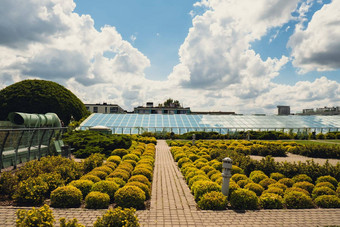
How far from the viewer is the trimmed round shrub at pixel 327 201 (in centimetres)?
815

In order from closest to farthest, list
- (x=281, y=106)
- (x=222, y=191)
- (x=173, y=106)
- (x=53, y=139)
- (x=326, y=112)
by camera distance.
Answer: (x=222, y=191), (x=53, y=139), (x=281, y=106), (x=326, y=112), (x=173, y=106)

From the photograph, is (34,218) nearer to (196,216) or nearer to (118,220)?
(118,220)

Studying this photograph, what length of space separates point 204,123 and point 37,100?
34413 millimetres

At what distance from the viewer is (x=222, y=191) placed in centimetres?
860

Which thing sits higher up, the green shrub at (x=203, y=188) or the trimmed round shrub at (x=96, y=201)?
the green shrub at (x=203, y=188)

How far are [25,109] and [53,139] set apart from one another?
39.9 m

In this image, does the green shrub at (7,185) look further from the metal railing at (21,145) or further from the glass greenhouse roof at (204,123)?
the glass greenhouse roof at (204,123)

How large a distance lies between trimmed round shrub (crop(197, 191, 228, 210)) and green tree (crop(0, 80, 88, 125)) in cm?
4907

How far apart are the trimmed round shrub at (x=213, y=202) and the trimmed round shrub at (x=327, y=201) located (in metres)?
A: 3.38

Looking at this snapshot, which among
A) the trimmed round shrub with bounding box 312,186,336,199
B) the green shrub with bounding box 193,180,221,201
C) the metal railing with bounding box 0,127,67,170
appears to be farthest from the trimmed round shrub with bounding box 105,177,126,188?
the trimmed round shrub with bounding box 312,186,336,199

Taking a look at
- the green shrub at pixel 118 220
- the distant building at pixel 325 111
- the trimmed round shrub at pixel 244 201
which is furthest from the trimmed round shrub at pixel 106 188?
the distant building at pixel 325 111

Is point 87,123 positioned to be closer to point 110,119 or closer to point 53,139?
point 110,119

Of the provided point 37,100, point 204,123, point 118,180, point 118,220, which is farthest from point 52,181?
point 37,100

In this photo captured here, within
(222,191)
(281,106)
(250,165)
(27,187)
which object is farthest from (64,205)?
(281,106)
